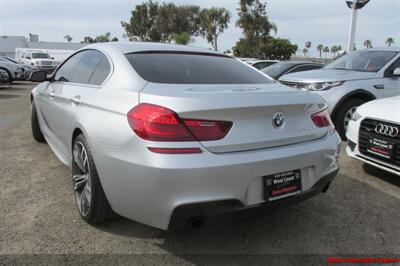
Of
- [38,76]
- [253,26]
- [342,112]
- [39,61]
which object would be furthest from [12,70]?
[253,26]

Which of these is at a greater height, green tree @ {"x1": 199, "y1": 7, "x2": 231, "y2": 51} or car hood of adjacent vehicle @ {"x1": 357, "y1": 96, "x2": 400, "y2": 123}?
green tree @ {"x1": 199, "y1": 7, "x2": 231, "y2": 51}

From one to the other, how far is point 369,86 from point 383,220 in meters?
3.60

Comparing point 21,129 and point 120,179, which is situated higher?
point 120,179

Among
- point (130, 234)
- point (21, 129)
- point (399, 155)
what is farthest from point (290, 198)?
point (21, 129)

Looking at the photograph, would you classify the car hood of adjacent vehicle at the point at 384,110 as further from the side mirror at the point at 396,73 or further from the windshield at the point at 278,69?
the windshield at the point at 278,69

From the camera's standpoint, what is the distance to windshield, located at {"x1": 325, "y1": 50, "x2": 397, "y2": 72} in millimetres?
6523

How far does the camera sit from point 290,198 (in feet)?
8.26

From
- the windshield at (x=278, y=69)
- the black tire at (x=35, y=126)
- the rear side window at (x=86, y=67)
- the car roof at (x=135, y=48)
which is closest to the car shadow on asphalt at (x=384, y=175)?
the car roof at (x=135, y=48)

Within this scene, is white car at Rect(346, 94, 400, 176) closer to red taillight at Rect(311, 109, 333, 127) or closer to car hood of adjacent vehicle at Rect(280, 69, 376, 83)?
red taillight at Rect(311, 109, 333, 127)

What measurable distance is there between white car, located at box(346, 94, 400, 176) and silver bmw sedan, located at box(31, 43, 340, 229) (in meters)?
1.22

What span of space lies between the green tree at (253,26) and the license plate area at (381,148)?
112ft

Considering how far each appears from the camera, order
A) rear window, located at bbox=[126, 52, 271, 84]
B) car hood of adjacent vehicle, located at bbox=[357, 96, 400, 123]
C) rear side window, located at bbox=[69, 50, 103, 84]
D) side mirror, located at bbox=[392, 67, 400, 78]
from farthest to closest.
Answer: side mirror, located at bbox=[392, 67, 400, 78] < car hood of adjacent vehicle, located at bbox=[357, 96, 400, 123] < rear side window, located at bbox=[69, 50, 103, 84] < rear window, located at bbox=[126, 52, 271, 84]

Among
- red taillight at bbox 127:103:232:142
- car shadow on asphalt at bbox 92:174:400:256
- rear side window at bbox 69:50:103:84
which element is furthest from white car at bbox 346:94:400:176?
rear side window at bbox 69:50:103:84

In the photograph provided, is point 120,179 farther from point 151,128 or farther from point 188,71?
Answer: point 188,71
